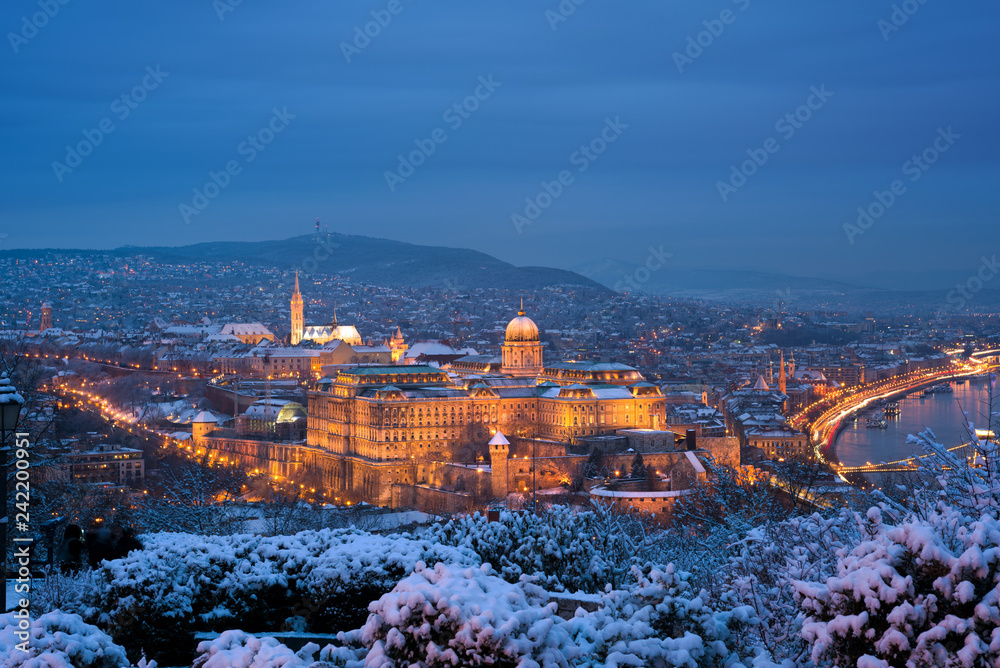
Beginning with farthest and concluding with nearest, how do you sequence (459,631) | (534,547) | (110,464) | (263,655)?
(110,464) → (534,547) → (263,655) → (459,631)

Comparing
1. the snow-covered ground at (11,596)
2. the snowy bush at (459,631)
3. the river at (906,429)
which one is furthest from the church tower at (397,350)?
the snowy bush at (459,631)

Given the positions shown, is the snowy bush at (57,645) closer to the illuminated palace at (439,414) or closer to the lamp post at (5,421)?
the lamp post at (5,421)

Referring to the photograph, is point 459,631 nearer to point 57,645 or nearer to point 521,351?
point 57,645

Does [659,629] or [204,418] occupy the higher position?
[659,629]

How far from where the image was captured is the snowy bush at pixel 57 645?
7078 mm

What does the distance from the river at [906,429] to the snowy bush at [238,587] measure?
125 ft

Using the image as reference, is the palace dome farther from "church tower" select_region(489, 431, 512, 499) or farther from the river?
"church tower" select_region(489, 431, 512, 499)

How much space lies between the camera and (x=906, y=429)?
6738 cm

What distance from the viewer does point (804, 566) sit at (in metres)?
8.90

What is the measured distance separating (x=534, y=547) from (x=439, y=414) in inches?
1329

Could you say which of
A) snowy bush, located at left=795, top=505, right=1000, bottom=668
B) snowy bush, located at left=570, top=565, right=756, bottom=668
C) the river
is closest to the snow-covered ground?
snowy bush, located at left=570, top=565, right=756, bottom=668

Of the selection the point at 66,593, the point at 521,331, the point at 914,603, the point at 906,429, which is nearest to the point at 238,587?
the point at 66,593

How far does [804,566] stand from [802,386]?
83.5 meters

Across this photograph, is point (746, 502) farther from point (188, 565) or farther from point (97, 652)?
point (97, 652)
